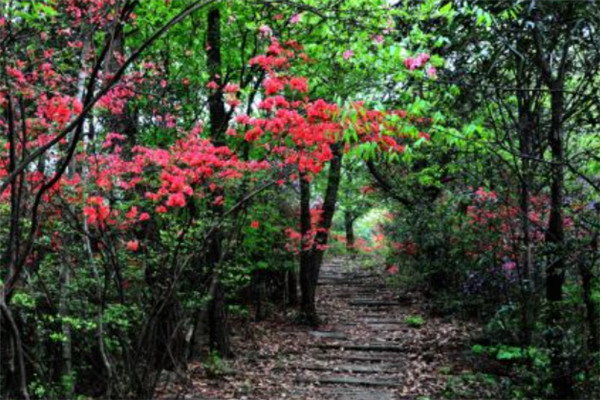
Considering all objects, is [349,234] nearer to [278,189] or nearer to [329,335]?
[329,335]

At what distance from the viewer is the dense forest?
15.7ft

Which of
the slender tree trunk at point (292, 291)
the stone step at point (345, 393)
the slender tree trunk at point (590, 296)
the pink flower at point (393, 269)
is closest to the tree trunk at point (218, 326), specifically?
the stone step at point (345, 393)

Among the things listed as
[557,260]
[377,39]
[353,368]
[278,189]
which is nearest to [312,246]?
[278,189]

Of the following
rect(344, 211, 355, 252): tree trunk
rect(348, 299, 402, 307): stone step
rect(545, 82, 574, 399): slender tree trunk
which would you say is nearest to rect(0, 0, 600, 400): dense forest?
rect(545, 82, 574, 399): slender tree trunk

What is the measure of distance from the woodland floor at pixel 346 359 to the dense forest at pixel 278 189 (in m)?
0.05

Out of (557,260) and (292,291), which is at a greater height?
(557,260)

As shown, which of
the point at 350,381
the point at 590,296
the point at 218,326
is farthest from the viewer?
the point at 218,326

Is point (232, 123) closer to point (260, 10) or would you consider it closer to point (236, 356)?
point (260, 10)

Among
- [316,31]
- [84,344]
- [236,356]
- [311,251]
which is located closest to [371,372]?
[236,356]

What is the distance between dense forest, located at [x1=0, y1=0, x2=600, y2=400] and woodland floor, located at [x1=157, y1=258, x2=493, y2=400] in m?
0.05

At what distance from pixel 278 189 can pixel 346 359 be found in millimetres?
3410

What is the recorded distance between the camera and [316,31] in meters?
8.12

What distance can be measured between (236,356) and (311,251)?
9.30ft

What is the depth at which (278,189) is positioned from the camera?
9883 mm
